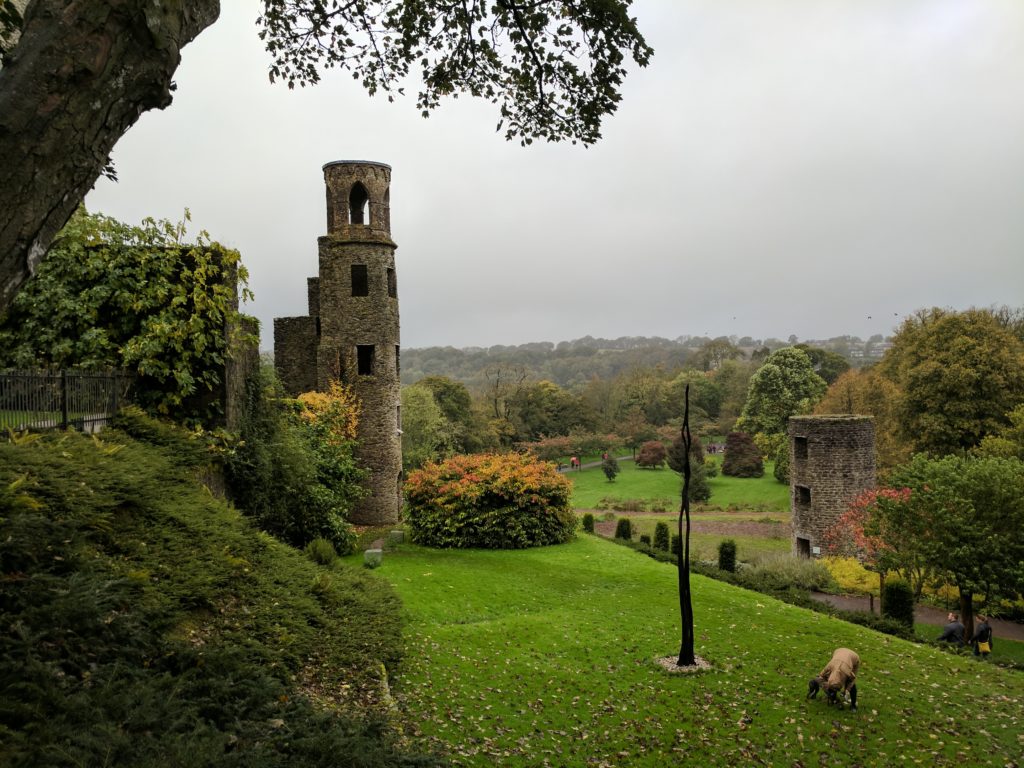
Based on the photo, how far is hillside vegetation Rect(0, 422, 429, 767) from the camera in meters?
3.91

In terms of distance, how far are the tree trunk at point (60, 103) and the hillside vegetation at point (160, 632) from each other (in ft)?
8.51

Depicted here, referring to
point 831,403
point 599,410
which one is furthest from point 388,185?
point 599,410

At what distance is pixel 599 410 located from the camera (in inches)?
2677

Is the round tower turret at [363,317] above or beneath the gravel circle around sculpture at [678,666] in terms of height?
above

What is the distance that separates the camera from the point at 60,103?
2.61 m

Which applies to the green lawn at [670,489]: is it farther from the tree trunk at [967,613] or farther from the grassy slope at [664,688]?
the grassy slope at [664,688]

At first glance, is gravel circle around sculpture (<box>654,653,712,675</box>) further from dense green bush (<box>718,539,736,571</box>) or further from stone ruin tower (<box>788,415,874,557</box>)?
stone ruin tower (<box>788,415,874,557</box>)

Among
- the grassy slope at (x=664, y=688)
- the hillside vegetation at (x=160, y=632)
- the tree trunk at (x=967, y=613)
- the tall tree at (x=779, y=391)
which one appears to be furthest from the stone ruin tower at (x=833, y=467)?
the tall tree at (x=779, y=391)

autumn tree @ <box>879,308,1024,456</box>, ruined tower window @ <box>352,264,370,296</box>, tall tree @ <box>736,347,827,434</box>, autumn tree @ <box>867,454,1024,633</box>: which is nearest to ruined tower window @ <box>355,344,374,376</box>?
ruined tower window @ <box>352,264,370,296</box>

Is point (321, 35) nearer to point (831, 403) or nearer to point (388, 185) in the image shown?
point (388, 185)

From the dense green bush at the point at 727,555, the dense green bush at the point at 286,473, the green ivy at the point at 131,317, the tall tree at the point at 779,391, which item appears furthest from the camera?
the tall tree at the point at 779,391

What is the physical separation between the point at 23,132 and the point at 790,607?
1569cm

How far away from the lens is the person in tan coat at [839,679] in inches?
345

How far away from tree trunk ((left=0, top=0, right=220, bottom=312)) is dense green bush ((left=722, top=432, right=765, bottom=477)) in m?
47.6
